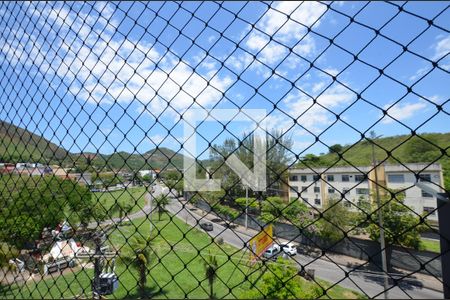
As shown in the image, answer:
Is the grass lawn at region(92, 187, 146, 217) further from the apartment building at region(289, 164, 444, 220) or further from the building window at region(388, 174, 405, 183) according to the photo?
the building window at region(388, 174, 405, 183)

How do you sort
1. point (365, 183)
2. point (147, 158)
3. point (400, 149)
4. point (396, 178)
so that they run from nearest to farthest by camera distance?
point (147, 158) < point (400, 149) < point (396, 178) < point (365, 183)

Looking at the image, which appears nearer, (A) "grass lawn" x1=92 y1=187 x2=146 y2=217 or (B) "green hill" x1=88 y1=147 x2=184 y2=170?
(B) "green hill" x1=88 y1=147 x2=184 y2=170

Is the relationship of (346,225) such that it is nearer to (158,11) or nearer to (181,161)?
(181,161)

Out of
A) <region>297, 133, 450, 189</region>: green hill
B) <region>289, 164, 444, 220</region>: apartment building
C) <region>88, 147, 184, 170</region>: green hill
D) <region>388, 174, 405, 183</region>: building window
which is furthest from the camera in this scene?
<region>388, 174, 405, 183</region>: building window

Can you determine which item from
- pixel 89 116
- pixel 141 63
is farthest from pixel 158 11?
pixel 89 116

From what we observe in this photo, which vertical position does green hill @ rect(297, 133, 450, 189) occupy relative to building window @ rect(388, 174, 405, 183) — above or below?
below

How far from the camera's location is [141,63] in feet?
3.74

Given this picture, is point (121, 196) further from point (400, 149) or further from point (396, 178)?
point (400, 149)

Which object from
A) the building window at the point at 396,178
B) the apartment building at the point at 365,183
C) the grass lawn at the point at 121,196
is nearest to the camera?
the grass lawn at the point at 121,196

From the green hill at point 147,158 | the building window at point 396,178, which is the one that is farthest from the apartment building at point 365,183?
the green hill at point 147,158

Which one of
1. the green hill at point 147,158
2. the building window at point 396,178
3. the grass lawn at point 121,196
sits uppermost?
the building window at point 396,178

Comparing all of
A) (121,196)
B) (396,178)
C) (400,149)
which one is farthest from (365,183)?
(400,149)

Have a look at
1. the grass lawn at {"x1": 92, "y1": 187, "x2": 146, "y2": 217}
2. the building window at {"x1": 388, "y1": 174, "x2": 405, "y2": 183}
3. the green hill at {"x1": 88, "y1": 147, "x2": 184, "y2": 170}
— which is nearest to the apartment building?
the building window at {"x1": 388, "y1": 174, "x2": 405, "y2": 183}

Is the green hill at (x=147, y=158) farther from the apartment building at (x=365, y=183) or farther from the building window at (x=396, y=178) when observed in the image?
the building window at (x=396, y=178)
